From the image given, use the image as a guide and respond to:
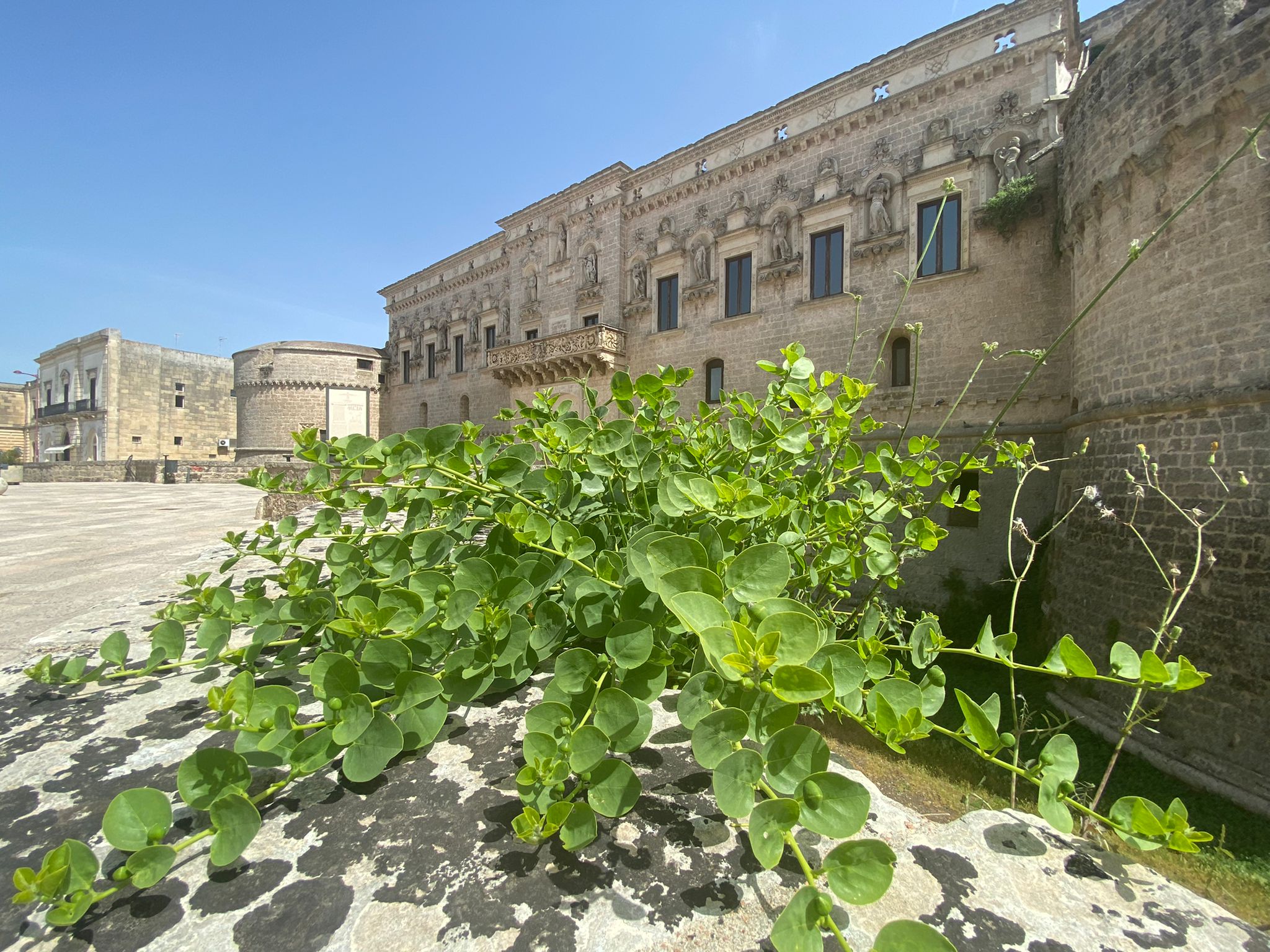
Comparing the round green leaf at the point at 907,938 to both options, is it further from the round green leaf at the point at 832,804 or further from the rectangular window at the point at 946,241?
the rectangular window at the point at 946,241

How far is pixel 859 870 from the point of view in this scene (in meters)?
0.55

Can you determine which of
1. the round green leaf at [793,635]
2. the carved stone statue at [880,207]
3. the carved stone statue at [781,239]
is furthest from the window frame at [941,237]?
Answer: the round green leaf at [793,635]

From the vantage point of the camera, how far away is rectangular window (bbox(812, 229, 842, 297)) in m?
13.2

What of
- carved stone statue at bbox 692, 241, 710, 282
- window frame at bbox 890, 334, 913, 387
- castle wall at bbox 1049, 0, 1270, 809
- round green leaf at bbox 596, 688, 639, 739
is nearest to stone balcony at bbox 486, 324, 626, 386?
carved stone statue at bbox 692, 241, 710, 282

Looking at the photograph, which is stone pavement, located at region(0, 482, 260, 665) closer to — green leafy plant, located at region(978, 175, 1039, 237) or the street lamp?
green leafy plant, located at region(978, 175, 1039, 237)

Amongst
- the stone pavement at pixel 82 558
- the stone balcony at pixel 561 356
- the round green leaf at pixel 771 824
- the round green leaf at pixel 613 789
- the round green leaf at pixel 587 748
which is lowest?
the stone pavement at pixel 82 558

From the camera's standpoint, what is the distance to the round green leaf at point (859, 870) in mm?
526

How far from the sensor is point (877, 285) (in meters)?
12.5

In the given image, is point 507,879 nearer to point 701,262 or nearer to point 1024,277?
point 1024,277

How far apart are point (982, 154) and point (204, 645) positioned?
553 inches

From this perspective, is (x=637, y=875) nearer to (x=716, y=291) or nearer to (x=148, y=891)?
(x=148, y=891)

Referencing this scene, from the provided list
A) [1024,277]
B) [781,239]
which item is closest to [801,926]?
[1024,277]

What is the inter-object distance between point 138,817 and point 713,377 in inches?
608

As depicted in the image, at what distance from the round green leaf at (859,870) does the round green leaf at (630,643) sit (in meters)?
0.28
